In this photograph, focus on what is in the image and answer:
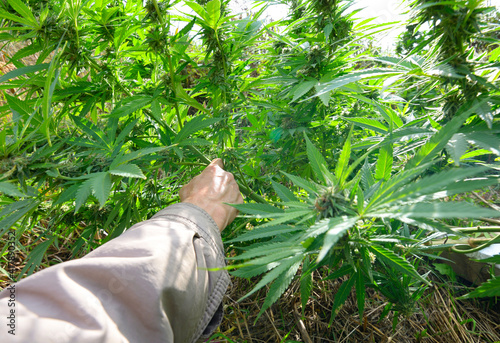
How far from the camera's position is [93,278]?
20.1 inches

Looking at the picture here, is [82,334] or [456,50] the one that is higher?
[456,50]

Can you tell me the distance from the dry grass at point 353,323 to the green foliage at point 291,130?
0.21m

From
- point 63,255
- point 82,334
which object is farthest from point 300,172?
point 63,255

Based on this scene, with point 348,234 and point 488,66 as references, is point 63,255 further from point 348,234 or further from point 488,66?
point 488,66

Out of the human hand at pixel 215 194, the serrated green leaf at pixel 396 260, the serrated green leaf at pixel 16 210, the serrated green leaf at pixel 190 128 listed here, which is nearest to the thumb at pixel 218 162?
the human hand at pixel 215 194

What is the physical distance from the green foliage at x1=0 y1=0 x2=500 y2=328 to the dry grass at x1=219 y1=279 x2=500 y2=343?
213 millimetres

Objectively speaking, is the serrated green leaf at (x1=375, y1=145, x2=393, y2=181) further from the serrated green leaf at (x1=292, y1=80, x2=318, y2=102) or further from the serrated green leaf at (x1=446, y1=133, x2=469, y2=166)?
the serrated green leaf at (x1=292, y1=80, x2=318, y2=102)

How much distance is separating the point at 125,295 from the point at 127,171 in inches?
9.9

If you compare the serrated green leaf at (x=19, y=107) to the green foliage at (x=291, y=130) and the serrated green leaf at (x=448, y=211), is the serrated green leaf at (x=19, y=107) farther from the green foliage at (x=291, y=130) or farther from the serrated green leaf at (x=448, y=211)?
the serrated green leaf at (x=448, y=211)

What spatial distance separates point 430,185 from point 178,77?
0.74m

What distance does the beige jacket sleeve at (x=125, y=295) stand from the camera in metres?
0.44

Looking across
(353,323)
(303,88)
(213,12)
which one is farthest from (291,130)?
(353,323)

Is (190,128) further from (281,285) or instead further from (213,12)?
(281,285)

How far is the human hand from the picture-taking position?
90 cm
